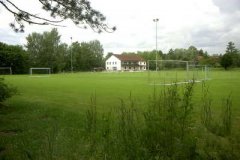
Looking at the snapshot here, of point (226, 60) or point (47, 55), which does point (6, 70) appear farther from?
point (226, 60)

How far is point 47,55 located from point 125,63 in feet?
147

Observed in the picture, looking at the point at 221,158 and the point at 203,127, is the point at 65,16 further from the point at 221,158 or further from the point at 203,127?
the point at 221,158

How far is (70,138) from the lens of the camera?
6863mm

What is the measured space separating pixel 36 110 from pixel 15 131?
11.8 feet

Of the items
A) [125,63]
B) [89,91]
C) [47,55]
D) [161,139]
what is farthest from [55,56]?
[161,139]

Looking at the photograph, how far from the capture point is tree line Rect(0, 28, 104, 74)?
7456 centimetres

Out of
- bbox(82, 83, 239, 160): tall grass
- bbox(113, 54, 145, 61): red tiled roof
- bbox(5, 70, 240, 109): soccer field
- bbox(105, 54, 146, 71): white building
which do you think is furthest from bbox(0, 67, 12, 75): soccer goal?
bbox(82, 83, 239, 160): tall grass

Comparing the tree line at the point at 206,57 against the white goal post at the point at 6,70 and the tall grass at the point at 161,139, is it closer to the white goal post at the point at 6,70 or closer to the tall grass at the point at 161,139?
the white goal post at the point at 6,70

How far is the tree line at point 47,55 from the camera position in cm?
7456

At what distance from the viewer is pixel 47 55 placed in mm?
86750

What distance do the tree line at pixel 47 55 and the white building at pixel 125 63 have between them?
1911 centimetres

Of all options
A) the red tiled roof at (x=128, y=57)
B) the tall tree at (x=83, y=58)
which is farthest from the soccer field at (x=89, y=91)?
the red tiled roof at (x=128, y=57)

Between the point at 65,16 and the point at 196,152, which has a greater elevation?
the point at 65,16

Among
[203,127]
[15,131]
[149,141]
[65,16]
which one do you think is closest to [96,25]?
[65,16]
